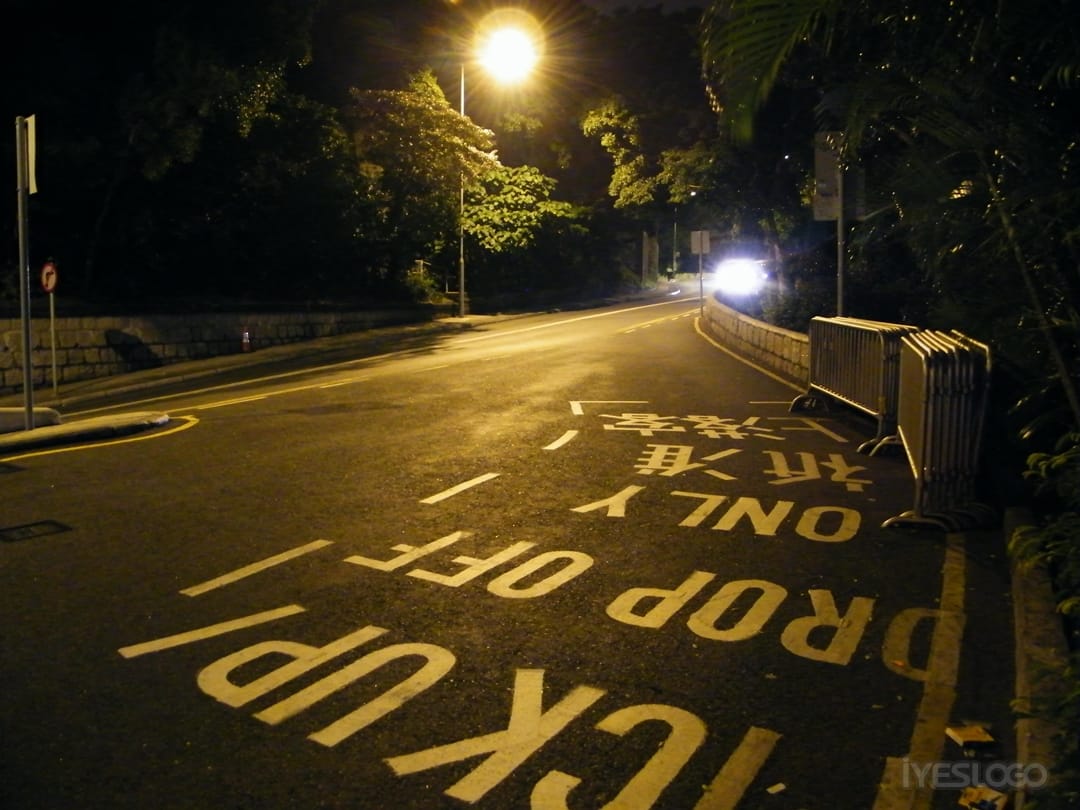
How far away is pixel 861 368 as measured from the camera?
11938 mm

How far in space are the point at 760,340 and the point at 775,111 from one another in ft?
34.3

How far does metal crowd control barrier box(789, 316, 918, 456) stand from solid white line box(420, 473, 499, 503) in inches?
158

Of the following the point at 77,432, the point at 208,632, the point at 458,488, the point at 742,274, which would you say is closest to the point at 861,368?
the point at 458,488

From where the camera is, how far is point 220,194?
28.2 m

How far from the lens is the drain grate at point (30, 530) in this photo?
7734 millimetres

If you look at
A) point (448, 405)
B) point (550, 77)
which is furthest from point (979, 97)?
point (550, 77)

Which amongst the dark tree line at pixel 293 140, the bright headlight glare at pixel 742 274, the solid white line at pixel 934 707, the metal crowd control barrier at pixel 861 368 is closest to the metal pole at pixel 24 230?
the metal crowd control barrier at pixel 861 368

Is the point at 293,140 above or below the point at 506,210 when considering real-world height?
above

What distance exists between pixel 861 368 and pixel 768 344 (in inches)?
336

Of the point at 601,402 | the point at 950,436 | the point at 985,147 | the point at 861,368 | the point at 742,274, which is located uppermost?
the point at 742,274

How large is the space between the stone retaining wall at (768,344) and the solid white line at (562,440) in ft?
14.4

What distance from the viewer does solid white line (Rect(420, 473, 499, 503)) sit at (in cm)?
883

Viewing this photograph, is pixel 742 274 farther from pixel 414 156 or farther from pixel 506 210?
pixel 414 156

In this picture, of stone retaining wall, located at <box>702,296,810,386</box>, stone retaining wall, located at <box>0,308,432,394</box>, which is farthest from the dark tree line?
stone retaining wall, located at <box>702,296,810,386</box>
